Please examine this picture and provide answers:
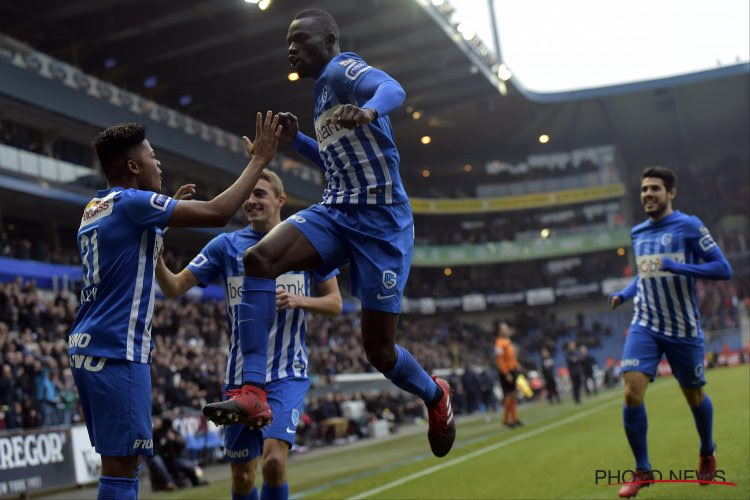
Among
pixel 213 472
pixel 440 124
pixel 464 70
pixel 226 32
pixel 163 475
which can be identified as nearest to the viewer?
pixel 163 475

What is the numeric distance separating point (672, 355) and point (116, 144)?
497 centimetres

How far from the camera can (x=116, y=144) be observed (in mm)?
4355

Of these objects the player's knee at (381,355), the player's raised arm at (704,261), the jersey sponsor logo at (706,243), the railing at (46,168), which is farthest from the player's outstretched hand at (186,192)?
the railing at (46,168)

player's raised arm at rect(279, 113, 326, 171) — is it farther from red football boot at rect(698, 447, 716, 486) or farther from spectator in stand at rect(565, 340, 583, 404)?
spectator in stand at rect(565, 340, 583, 404)

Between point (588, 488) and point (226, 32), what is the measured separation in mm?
26793

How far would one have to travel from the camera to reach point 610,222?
56.9 m

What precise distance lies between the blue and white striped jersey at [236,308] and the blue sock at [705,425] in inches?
133

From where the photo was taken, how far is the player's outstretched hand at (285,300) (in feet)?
17.7

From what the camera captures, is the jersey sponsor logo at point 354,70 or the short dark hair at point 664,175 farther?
the short dark hair at point 664,175

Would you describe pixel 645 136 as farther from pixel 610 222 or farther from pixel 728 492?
pixel 728 492

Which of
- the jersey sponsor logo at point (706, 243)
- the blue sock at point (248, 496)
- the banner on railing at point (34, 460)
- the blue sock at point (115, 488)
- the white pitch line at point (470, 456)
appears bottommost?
the white pitch line at point (470, 456)

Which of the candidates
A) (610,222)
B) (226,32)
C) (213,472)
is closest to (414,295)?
(610,222)

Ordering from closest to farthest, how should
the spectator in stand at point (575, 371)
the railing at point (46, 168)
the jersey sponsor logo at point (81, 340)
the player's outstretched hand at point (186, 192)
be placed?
1. the jersey sponsor logo at point (81, 340)
2. the player's outstretched hand at point (186, 192)
3. the railing at point (46, 168)
4. the spectator in stand at point (575, 371)

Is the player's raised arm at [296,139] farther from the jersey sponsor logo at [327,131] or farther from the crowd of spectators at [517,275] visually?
the crowd of spectators at [517,275]
